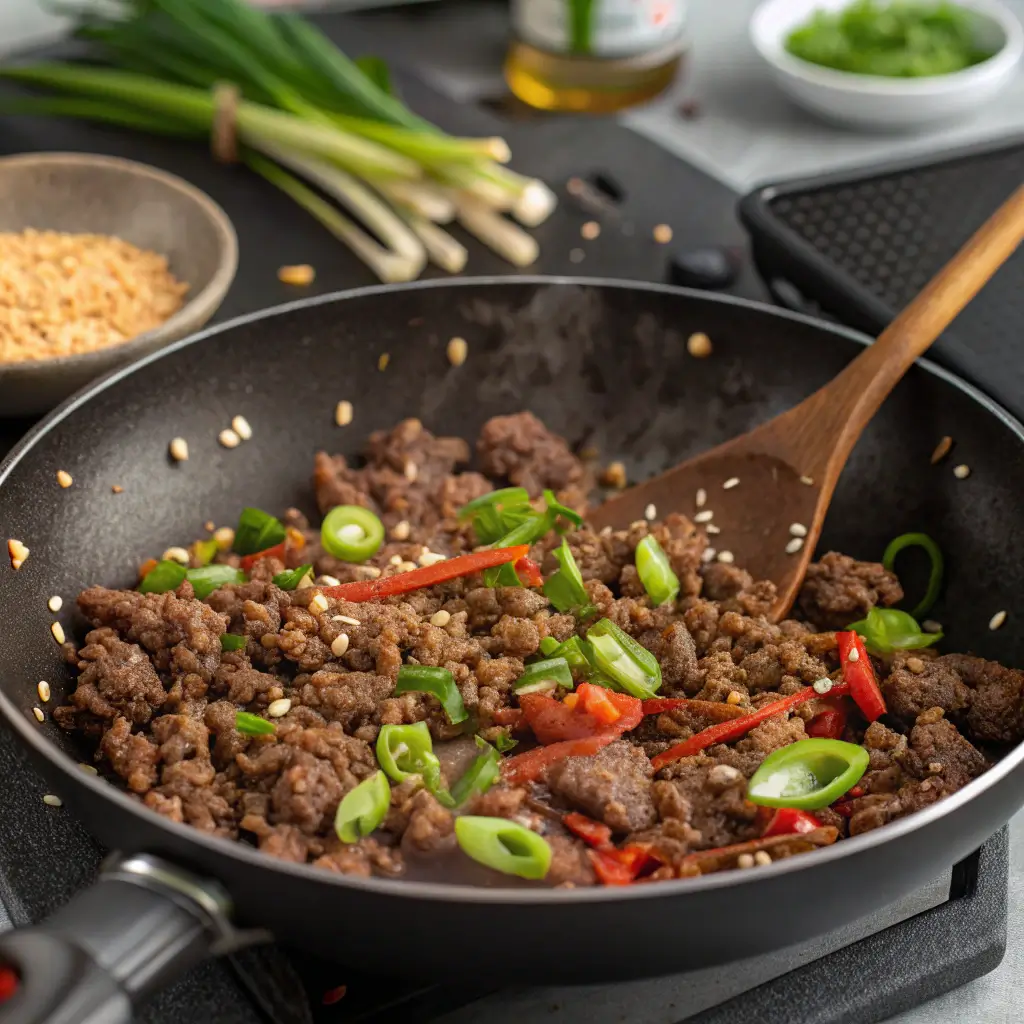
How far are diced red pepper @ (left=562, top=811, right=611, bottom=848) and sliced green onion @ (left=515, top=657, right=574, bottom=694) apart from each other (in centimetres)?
23

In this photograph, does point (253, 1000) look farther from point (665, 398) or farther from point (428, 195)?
point (428, 195)

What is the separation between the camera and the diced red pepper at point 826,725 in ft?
6.15

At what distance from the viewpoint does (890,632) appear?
2.04 m

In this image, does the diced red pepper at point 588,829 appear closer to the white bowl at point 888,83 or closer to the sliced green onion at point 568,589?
the sliced green onion at point 568,589

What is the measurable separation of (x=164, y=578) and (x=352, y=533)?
0.34 meters

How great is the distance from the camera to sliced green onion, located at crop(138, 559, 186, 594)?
6.84 feet

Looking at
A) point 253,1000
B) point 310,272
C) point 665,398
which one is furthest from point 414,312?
point 253,1000

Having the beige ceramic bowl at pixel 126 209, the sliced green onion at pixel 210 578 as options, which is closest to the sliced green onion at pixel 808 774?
the sliced green onion at pixel 210 578

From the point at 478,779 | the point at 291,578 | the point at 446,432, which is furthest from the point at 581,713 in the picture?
the point at 446,432

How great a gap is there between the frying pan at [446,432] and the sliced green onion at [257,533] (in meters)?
0.12

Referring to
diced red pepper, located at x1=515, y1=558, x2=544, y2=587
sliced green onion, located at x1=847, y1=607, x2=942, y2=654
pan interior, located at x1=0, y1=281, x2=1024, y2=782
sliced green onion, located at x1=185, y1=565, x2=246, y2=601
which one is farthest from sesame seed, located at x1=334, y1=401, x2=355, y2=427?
sliced green onion, located at x1=847, y1=607, x2=942, y2=654

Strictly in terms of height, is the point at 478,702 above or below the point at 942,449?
below

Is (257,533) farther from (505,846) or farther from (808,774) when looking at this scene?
(808,774)

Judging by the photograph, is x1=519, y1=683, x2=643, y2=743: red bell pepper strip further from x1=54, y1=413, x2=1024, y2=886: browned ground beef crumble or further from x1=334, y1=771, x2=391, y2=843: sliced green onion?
x1=334, y1=771, x2=391, y2=843: sliced green onion
